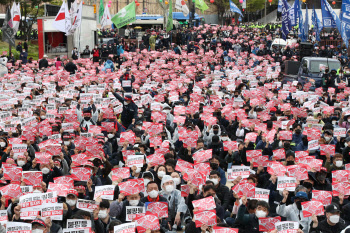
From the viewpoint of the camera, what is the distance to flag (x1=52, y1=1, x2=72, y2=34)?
24.3 meters

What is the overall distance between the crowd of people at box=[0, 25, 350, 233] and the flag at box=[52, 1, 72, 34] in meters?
5.89

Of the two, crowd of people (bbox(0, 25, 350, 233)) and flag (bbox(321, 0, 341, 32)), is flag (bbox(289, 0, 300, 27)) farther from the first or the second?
crowd of people (bbox(0, 25, 350, 233))

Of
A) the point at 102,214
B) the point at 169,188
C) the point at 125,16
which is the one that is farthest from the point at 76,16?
the point at 102,214

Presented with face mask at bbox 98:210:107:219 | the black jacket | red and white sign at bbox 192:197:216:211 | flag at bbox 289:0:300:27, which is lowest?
face mask at bbox 98:210:107:219

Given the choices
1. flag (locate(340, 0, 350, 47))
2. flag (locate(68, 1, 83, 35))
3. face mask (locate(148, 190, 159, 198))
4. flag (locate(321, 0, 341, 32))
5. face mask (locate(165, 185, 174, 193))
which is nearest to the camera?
face mask (locate(148, 190, 159, 198))

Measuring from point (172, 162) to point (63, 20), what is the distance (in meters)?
17.3

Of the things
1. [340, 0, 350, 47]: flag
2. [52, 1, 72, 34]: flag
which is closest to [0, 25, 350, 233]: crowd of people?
[340, 0, 350, 47]: flag

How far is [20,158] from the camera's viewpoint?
10.1 metres

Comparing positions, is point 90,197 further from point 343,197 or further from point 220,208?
point 343,197

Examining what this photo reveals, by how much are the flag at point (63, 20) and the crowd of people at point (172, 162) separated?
589cm

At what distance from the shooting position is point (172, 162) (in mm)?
9430

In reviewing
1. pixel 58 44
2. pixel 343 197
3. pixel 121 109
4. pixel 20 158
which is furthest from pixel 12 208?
pixel 58 44

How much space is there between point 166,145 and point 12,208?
353cm

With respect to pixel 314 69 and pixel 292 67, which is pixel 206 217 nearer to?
pixel 314 69
